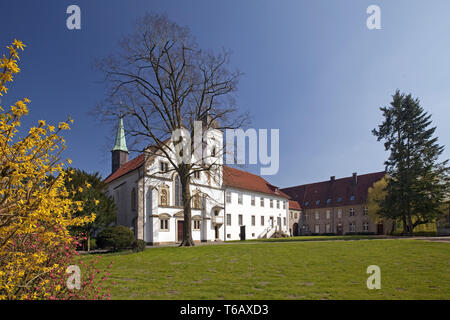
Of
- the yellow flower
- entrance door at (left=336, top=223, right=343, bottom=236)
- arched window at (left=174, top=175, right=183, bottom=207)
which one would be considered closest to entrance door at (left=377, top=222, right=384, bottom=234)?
entrance door at (left=336, top=223, right=343, bottom=236)

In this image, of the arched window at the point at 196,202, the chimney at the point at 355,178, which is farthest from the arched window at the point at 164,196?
the chimney at the point at 355,178

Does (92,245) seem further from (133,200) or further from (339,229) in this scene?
(339,229)

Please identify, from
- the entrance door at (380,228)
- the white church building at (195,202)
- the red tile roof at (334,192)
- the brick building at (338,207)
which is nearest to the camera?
the white church building at (195,202)

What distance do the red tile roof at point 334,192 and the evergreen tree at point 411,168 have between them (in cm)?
1673

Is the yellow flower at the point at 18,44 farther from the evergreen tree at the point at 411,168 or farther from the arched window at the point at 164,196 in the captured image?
the evergreen tree at the point at 411,168

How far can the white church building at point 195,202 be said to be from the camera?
29.0m

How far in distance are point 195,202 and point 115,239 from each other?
51.2 ft

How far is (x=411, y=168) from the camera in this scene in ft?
108

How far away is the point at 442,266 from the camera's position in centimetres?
1005

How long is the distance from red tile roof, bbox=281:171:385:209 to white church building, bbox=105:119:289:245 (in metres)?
10.2

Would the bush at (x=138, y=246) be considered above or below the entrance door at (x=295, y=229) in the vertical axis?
above
